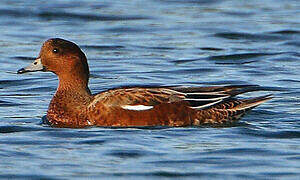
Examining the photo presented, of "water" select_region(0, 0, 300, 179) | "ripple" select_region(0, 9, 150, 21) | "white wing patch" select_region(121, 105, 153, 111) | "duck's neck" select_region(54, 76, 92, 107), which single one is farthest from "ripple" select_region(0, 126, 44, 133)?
"ripple" select_region(0, 9, 150, 21)

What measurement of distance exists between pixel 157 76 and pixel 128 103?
4.16 metres

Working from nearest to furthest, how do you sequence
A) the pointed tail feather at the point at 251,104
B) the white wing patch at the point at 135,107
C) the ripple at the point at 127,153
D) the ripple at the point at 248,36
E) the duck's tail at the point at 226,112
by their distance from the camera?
the ripple at the point at 127,153
the white wing patch at the point at 135,107
the duck's tail at the point at 226,112
the pointed tail feather at the point at 251,104
the ripple at the point at 248,36

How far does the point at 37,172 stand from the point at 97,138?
1531 millimetres

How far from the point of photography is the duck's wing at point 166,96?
1117cm

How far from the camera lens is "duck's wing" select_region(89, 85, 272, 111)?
11.2 meters

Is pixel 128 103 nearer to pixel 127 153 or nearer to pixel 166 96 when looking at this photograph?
pixel 166 96

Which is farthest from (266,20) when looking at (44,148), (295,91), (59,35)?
(44,148)

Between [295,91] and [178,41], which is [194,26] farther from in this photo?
[295,91]

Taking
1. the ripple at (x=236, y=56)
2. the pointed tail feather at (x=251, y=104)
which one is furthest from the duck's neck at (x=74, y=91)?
the ripple at (x=236, y=56)

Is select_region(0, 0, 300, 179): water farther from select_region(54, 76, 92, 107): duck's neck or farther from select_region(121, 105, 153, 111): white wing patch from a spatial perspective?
select_region(54, 76, 92, 107): duck's neck

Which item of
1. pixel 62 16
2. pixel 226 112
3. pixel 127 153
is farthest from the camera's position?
pixel 62 16

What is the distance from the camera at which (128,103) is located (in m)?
11.2

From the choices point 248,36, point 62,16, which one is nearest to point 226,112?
point 248,36

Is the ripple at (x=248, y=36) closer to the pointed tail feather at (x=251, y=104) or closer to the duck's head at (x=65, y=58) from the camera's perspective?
the pointed tail feather at (x=251, y=104)
